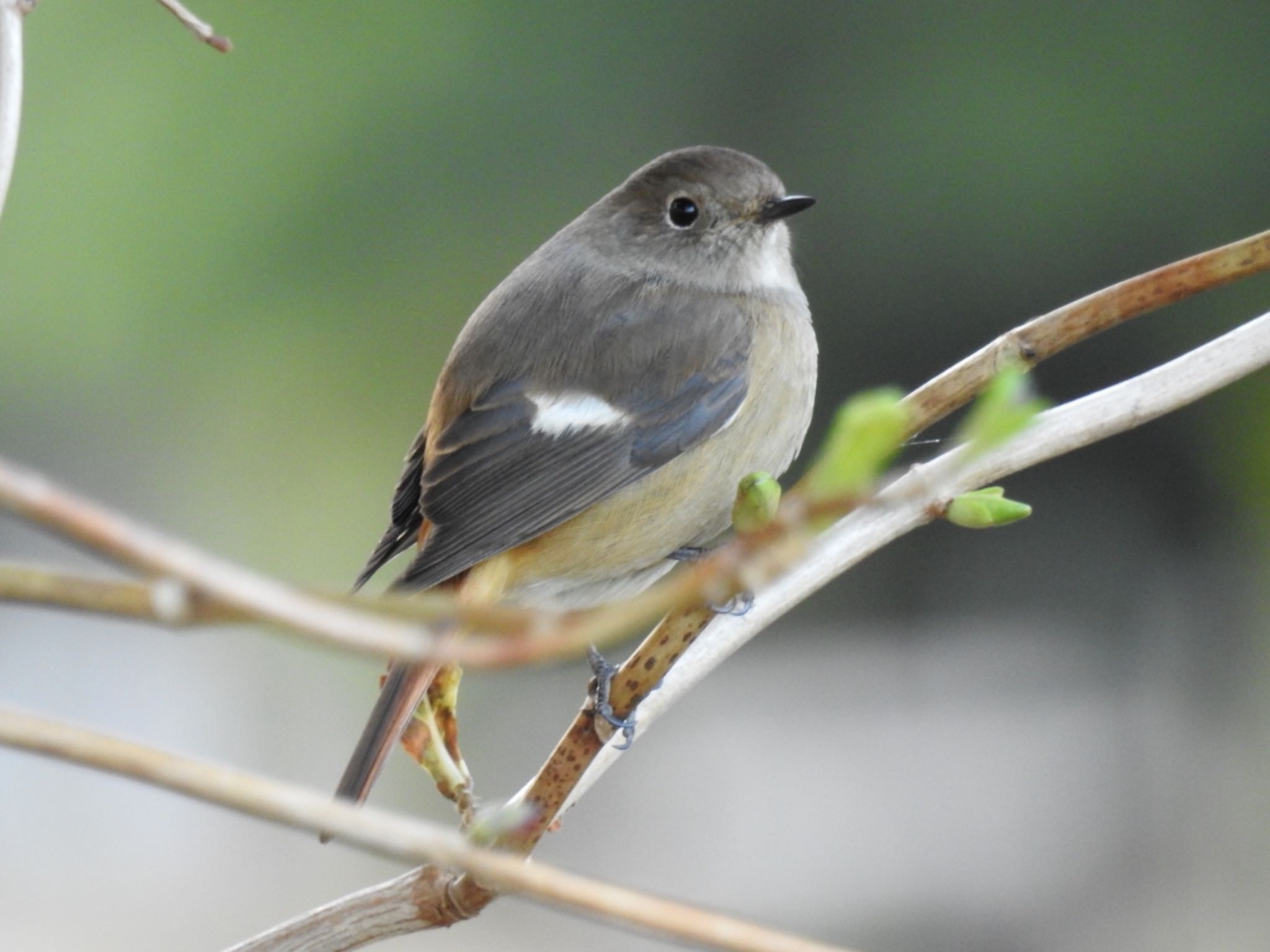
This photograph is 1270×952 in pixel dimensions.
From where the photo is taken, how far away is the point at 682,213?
62.5 inches

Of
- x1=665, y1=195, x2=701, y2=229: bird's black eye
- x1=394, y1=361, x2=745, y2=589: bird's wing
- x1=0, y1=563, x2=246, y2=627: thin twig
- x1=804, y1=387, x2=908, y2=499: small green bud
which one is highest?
x1=804, y1=387, x2=908, y2=499: small green bud

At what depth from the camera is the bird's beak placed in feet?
4.86

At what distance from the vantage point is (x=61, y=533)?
0.87ft

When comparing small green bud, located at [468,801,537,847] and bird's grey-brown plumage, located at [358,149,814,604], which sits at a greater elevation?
small green bud, located at [468,801,537,847]

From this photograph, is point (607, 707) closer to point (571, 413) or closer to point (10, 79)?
point (10, 79)

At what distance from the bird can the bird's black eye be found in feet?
0.27

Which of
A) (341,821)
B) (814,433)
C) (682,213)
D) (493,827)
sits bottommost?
(814,433)

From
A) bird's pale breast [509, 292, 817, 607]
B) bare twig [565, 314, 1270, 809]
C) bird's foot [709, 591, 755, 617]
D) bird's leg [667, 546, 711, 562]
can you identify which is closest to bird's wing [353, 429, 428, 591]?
bird's pale breast [509, 292, 817, 607]

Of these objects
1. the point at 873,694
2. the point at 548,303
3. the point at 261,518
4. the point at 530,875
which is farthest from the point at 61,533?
the point at 873,694

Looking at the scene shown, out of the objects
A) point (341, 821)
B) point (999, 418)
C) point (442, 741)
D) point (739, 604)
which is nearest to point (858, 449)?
point (999, 418)

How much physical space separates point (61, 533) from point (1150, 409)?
23.8 inches

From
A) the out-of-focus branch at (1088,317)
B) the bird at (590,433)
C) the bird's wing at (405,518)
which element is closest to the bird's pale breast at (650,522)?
the bird at (590,433)

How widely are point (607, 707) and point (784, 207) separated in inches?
34.8

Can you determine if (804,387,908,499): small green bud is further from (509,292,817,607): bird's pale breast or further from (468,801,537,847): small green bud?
(509,292,817,607): bird's pale breast
